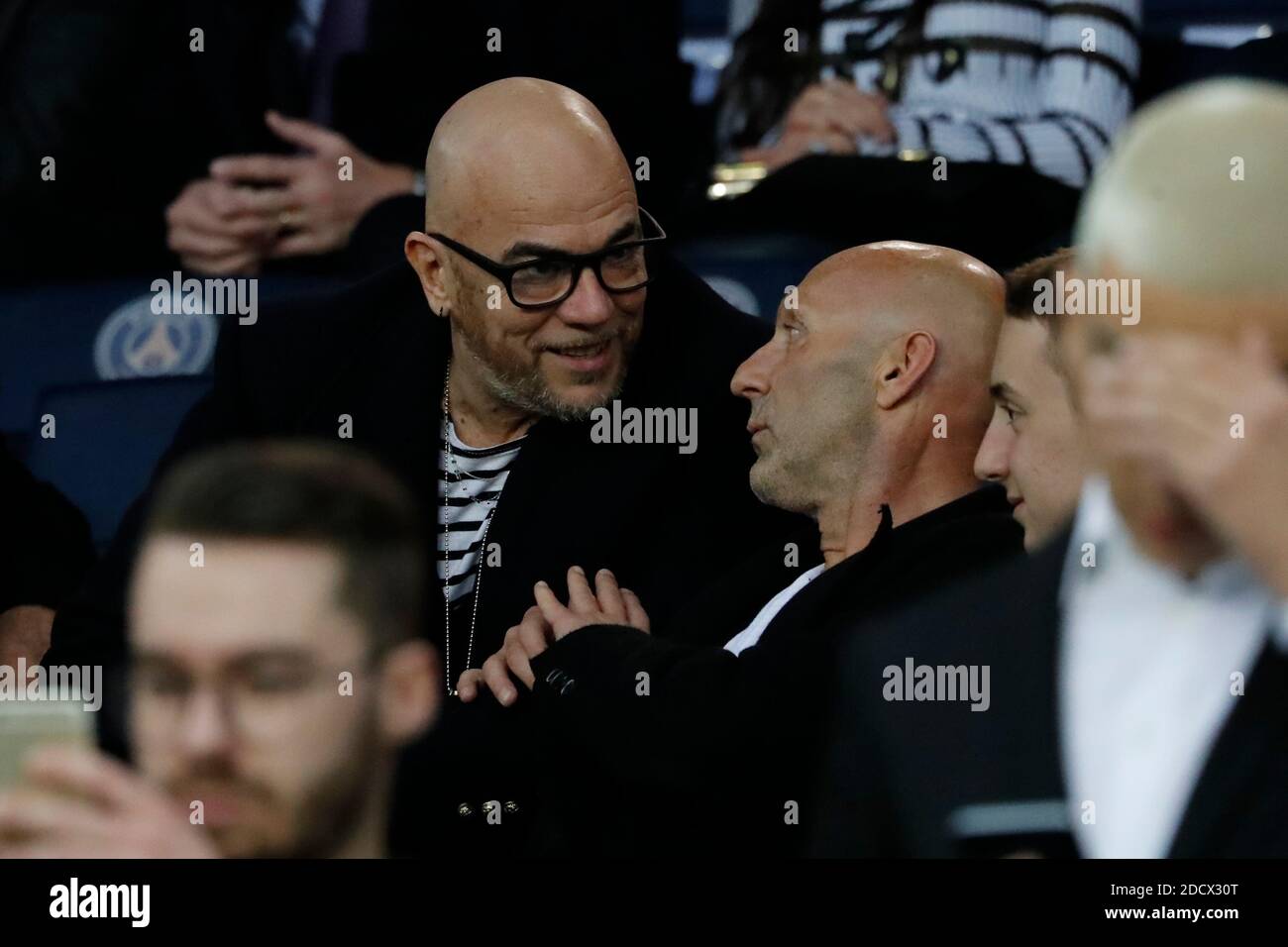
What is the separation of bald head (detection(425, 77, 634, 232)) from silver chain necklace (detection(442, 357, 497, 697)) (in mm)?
185

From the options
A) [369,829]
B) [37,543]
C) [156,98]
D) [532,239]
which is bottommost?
[369,829]

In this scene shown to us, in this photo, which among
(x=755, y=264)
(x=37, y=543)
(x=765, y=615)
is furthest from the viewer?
(x=755, y=264)

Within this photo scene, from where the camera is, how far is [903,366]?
1.93 m

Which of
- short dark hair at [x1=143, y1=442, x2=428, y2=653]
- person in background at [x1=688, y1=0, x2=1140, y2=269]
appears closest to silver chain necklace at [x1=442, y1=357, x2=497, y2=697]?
person in background at [x1=688, y1=0, x2=1140, y2=269]

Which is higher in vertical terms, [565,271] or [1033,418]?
[565,271]

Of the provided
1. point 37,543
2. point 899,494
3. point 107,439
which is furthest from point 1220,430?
point 107,439

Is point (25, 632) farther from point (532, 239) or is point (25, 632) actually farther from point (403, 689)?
point (403, 689)

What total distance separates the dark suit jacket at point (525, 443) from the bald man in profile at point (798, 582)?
96 mm

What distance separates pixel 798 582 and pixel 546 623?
22cm

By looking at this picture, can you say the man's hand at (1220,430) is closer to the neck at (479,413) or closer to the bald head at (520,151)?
the bald head at (520,151)

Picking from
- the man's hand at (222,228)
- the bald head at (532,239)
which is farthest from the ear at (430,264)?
the man's hand at (222,228)

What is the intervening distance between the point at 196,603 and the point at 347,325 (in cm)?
106

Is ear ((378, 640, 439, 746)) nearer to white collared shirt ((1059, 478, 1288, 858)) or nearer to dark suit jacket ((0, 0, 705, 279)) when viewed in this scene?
white collared shirt ((1059, 478, 1288, 858))

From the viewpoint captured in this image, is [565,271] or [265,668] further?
[565,271]
